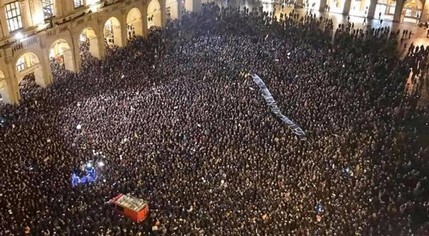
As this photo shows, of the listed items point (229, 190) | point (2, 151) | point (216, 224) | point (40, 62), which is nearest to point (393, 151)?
point (229, 190)

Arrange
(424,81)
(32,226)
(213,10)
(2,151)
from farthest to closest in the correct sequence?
(213,10)
(424,81)
(2,151)
(32,226)

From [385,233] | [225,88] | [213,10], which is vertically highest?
[213,10]

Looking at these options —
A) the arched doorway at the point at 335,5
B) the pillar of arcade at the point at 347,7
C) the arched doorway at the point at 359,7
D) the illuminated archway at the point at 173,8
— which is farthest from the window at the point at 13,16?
the arched doorway at the point at 359,7

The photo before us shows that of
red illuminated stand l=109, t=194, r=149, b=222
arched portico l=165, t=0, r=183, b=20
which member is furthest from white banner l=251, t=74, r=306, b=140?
arched portico l=165, t=0, r=183, b=20

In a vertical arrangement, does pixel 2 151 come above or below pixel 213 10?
below

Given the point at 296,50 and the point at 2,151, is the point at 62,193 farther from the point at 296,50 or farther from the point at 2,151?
the point at 296,50

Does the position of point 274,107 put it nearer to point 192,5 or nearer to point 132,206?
point 132,206

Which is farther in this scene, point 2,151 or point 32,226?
point 2,151
